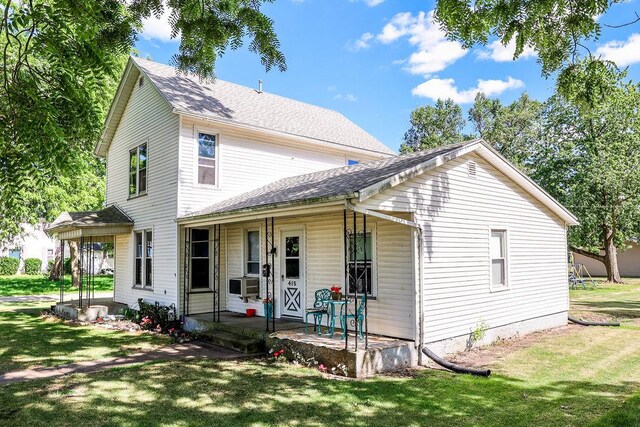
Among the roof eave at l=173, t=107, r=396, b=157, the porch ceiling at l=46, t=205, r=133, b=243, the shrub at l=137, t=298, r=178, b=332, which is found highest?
the roof eave at l=173, t=107, r=396, b=157

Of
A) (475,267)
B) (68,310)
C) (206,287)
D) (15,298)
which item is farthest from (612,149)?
(15,298)

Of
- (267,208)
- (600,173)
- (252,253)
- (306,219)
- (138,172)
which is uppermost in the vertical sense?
(600,173)

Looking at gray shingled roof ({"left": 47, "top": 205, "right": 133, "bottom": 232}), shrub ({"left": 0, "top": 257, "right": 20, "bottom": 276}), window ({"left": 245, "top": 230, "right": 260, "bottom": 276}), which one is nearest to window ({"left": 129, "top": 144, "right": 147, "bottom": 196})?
gray shingled roof ({"left": 47, "top": 205, "right": 133, "bottom": 232})

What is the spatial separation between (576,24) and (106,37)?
653cm

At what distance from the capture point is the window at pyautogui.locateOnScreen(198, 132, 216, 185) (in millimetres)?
12594

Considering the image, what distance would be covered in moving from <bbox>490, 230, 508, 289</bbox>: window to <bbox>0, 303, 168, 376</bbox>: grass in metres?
8.00

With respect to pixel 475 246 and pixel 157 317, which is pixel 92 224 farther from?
pixel 475 246

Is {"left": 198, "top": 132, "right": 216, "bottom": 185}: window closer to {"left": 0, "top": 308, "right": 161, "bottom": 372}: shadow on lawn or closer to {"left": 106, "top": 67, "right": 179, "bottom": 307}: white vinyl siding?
{"left": 106, "top": 67, "right": 179, "bottom": 307}: white vinyl siding

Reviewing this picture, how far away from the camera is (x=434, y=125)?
48.8 metres

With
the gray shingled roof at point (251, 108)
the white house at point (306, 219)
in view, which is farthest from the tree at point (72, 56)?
the gray shingled roof at point (251, 108)

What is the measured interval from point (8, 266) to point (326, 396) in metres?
40.7

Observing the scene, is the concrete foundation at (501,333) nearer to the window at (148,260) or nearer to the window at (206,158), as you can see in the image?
the window at (206,158)

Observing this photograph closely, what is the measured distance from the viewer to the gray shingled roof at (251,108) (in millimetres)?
13020

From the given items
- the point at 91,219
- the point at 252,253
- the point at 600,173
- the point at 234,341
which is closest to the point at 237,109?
the point at 252,253
